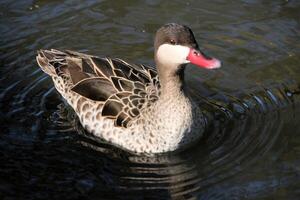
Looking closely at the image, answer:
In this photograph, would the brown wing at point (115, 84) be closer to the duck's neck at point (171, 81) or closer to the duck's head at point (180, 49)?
the duck's neck at point (171, 81)

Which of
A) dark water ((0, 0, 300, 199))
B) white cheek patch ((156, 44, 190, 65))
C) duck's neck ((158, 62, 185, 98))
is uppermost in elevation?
white cheek patch ((156, 44, 190, 65))

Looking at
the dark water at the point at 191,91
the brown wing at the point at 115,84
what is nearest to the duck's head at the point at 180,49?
the brown wing at the point at 115,84

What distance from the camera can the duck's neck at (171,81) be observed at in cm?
770

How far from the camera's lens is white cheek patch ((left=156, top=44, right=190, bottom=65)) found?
7.35 m

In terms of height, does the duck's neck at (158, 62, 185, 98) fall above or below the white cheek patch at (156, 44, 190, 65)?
below

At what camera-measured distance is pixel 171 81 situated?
7.77 m

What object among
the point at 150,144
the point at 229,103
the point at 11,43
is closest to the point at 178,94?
the point at 150,144

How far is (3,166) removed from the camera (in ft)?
25.4

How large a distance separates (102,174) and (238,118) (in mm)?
1931

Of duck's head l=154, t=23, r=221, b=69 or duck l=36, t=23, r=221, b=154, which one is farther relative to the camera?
duck l=36, t=23, r=221, b=154

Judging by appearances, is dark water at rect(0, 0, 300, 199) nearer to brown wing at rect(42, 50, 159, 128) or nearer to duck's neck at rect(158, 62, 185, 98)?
brown wing at rect(42, 50, 159, 128)

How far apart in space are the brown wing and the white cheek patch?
71 cm

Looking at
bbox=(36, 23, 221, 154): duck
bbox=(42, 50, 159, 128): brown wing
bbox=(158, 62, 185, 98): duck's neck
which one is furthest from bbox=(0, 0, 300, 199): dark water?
bbox=(158, 62, 185, 98): duck's neck

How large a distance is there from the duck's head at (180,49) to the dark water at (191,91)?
1.13m
